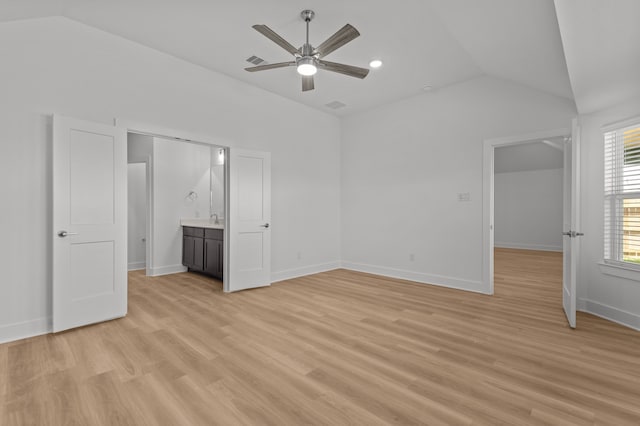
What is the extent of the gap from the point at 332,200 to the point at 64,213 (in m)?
4.24

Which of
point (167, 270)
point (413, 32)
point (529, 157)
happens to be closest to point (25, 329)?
point (167, 270)

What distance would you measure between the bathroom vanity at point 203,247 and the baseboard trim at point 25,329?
2.30 meters

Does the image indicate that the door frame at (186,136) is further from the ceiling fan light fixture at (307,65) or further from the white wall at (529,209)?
the white wall at (529,209)

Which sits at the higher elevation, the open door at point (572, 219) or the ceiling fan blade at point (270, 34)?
the ceiling fan blade at point (270, 34)

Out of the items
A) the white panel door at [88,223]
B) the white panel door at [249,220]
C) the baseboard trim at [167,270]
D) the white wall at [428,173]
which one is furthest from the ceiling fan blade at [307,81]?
the baseboard trim at [167,270]

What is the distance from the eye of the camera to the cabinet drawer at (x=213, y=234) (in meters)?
5.04

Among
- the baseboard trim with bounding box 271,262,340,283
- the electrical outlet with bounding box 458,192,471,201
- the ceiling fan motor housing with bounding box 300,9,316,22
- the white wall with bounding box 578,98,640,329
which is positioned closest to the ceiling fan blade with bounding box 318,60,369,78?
the ceiling fan motor housing with bounding box 300,9,316,22

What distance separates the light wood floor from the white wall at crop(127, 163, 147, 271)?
279cm

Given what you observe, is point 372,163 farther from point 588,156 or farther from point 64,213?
point 64,213

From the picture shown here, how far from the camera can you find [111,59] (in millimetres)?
3416

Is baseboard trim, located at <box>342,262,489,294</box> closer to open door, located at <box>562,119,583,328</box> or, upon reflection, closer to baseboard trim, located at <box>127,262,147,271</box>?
open door, located at <box>562,119,583,328</box>

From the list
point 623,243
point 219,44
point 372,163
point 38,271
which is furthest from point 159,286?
point 623,243

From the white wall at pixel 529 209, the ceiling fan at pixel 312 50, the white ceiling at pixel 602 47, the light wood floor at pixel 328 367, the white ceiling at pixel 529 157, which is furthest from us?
the white wall at pixel 529 209

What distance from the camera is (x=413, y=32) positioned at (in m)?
3.30
